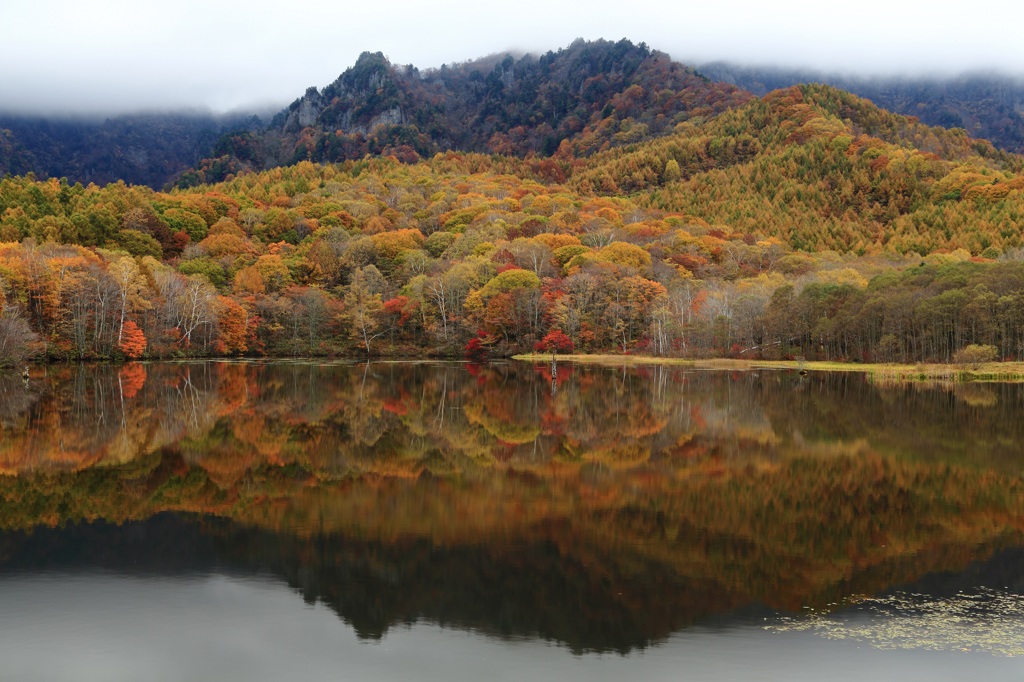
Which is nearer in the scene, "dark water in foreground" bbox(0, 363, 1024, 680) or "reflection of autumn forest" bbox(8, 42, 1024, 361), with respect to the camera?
"dark water in foreground" bbox(0, 363, 1024, 680)

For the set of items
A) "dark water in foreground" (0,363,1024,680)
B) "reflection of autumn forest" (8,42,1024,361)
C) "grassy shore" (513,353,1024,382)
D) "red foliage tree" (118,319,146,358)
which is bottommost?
"grassy shore" (513,353,1024,382)

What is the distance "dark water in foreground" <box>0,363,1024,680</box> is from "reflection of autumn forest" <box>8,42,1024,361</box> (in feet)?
143

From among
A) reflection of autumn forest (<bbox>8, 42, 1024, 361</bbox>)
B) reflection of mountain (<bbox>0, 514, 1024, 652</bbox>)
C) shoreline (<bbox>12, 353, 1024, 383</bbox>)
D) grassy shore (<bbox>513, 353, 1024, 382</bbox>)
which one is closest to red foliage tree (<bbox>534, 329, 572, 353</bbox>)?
reflection of autumn forest (<bbox>8, 42, 1024, 361</bbox>)

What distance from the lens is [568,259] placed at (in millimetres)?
106812

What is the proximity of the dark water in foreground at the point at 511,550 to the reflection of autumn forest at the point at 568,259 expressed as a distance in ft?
143

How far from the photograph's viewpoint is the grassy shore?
5419 centimetres

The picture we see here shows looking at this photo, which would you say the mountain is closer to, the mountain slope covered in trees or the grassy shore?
the mountain slope covered in trees

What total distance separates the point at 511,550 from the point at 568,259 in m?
93.7

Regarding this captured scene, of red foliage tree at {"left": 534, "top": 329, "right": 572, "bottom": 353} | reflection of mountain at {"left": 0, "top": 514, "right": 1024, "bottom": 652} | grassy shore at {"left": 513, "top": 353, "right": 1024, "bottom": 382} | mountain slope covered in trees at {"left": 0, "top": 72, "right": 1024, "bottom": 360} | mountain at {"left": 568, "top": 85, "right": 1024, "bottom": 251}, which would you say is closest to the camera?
reflection of mountain at {"left": 0, "top": 514, "right": 1024, "bottom": 652}

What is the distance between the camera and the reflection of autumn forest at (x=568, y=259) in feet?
240

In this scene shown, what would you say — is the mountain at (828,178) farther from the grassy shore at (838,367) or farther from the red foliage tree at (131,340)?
the red foliage tree at (131,340)

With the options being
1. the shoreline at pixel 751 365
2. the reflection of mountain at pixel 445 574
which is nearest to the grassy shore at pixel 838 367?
the shoreline at pixel 751 365

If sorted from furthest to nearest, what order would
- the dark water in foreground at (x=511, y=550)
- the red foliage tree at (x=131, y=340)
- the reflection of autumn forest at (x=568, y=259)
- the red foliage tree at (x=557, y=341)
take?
the red foliage tree at (x=557, y=341) → the red foliage tree at (x=131, y=340) → the reflection of autumn forest at (x=568, y=259) → the dark water in foreground at (x=511, y=550)

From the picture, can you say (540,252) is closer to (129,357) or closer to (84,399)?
(129,357)
